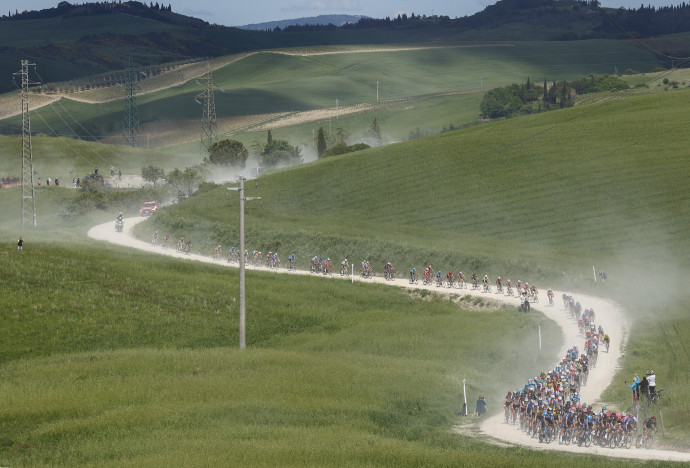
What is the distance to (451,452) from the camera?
31375mm

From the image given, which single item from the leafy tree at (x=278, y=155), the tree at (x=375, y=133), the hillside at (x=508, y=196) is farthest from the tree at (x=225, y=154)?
the tree at (x=375, y=133)

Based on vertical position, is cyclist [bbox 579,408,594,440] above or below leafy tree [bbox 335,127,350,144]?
below

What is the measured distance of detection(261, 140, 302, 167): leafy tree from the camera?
170125mm

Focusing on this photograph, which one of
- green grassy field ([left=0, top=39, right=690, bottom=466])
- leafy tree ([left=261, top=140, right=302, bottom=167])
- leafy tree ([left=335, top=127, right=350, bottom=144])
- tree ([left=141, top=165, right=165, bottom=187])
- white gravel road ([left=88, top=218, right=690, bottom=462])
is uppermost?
leafy tree ([left=335, top=127, right=350, bottom=144])

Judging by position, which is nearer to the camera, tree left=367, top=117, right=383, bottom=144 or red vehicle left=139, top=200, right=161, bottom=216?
red vehicle left=139, top=200, right=161, bottom=216

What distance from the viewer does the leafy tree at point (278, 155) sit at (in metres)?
170

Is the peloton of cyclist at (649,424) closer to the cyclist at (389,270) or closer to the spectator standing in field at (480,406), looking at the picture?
the spectator standing in field at (480,406)

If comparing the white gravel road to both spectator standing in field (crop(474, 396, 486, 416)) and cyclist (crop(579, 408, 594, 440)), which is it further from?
cyclist (crop(579, 408, 594, 440))

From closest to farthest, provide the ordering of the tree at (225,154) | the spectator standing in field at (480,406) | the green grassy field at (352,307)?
the green grassy field at (352,307) < the spectator standing in field at (480,406) < the tree at (225,154)

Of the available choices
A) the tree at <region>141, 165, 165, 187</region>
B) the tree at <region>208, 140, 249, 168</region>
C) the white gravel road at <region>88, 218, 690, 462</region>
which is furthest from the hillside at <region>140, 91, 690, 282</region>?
the tree at <region>208, 140, 249, 168</region>

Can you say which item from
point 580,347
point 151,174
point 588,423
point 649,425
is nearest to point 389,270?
point 580,347

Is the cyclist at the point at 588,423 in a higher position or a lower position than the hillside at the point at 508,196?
lower

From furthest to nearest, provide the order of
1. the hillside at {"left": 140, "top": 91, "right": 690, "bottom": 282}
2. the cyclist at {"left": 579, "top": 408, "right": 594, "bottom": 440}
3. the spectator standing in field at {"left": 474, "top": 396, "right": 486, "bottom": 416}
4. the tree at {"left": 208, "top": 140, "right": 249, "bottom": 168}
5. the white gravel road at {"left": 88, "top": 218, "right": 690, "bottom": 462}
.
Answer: the tree at {"left": 208, "top": 140, "right": 249, "bottom": 168}
the hillside at {"left": 140, "top": 91, "right": 690, "bottom": 282}
the spectator standing in field at {"left": 474, "top": 396, "right": 486, "bottom": 416}
the cyclist at {"left": 579, "top": 408, "right": 594, "bottom": 440}
the white gravel road at {"left": 88, "top": 218, "right": 690, "bottom": 462}

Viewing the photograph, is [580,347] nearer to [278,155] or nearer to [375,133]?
[278,155]
